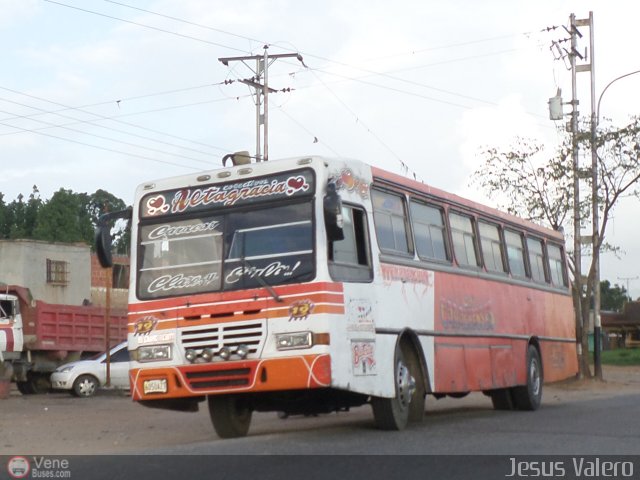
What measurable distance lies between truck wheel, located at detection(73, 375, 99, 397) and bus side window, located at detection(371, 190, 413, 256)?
51.6 ft

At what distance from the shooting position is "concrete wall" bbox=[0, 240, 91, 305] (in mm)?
52344

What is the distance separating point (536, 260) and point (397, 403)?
8078mm

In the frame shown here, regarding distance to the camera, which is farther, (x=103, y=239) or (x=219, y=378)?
(x=103, y=239)

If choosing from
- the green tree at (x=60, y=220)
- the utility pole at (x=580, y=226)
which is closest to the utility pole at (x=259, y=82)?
the utility pole at (x=580, y=226)

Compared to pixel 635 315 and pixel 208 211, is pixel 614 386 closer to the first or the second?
pixel 208 211

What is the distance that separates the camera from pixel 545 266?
70.8 feet

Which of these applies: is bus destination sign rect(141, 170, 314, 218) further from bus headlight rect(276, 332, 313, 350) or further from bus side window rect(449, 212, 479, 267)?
bus side window rect(449, 212, 479, 267)

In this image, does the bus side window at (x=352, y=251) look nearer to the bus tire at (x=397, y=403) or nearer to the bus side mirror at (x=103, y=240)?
the bus tire at (x=397, y=403)

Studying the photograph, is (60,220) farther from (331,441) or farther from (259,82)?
(331,441)

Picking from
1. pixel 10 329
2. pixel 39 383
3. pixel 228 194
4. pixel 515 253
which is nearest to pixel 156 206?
pixel 228 194

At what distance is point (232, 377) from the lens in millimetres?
12656

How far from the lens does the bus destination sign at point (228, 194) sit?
12906mm

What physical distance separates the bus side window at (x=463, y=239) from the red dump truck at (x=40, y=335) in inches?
551

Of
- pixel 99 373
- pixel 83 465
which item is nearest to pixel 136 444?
pixel 83 465
